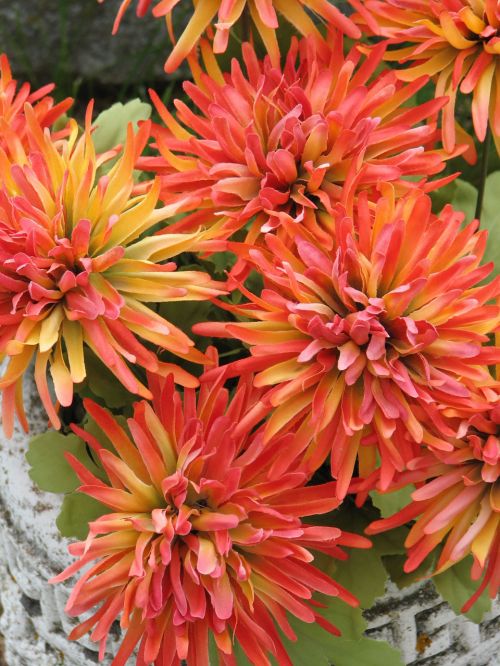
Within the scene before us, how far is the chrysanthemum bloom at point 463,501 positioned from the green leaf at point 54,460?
0.19m

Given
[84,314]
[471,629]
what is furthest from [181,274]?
[471,629]

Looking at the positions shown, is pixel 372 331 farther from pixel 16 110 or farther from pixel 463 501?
pixel 16 110

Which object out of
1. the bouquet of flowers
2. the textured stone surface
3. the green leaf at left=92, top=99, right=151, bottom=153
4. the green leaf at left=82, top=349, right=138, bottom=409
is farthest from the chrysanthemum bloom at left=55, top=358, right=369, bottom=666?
the textured stone surface

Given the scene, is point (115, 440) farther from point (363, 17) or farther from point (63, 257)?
point (363, 17)

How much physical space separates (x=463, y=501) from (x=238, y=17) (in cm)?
28

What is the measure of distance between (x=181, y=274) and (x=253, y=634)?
0.60 ft

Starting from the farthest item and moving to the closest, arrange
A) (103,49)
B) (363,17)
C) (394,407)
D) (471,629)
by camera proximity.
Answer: (103,49) < (471,629) < (363,17) < (394,407)

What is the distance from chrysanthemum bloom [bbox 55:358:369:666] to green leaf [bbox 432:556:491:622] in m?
0.11

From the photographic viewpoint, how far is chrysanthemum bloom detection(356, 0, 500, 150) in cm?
56

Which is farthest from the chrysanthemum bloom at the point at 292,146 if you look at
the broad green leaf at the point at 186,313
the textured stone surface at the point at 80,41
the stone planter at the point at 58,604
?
the textured stone surface at the point at 80,41

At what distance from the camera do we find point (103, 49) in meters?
1.67

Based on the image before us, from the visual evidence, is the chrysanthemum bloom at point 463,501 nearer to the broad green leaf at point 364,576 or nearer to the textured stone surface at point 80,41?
the broad green leaf at point 364,576

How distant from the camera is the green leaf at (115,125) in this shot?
0.74 m

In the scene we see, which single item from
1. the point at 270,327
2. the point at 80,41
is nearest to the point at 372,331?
the point at 270,327
